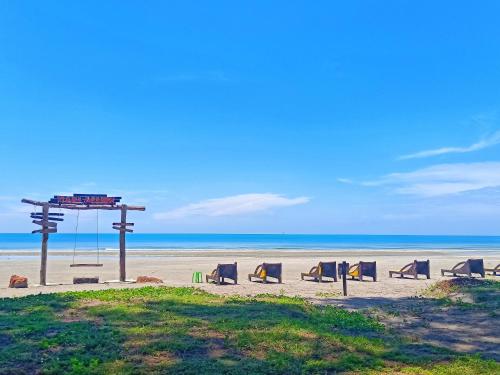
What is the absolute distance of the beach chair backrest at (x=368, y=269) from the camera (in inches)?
947

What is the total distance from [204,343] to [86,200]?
15273mm

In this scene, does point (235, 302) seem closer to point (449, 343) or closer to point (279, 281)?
point (449, 343)

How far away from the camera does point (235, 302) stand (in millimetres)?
13836

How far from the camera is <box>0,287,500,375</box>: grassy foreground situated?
7.40 m

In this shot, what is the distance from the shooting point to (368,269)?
24.2m

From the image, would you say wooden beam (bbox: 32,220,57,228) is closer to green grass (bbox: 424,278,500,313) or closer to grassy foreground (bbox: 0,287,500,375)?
grassy foreground (bbox: 0,287,500,375)

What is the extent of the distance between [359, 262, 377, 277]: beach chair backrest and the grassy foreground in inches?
460

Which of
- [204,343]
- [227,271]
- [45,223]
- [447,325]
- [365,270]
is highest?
[45,223]

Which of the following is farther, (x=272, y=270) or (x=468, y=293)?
(x=272, y=270)

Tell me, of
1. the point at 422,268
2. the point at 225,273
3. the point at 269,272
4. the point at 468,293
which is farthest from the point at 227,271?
the point at 422,268

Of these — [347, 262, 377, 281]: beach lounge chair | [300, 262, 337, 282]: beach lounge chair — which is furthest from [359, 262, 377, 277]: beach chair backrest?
[300, 262, 337, 282]: beach lounge chair

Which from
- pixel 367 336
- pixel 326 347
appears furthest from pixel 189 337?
pixel 367 336

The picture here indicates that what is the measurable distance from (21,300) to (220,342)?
27.2 ft

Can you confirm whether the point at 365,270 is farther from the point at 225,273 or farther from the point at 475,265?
the point at 225,273
